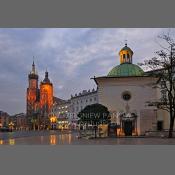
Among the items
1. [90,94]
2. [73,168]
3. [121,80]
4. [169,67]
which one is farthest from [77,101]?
[73,168]

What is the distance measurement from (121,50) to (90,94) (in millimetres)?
45401

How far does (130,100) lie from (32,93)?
380 ft

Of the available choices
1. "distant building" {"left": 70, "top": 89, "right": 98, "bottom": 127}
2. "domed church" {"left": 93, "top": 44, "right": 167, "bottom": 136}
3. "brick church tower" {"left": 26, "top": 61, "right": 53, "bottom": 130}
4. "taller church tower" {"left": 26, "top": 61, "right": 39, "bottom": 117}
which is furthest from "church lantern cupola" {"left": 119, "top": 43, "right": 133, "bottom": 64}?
"taller church tower" {"left": 26, "top": 61, "right": 39, "bottom": 117}

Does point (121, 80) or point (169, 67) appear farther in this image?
point (121, 80)

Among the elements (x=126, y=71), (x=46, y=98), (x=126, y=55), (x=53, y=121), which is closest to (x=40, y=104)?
(x=46, y=98)

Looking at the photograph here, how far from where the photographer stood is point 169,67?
1299 inches

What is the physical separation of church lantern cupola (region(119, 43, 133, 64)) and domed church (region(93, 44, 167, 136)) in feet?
19.7

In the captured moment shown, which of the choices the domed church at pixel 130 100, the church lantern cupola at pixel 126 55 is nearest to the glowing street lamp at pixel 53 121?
the church lantern cupola at pixel 126 55

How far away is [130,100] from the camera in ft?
131

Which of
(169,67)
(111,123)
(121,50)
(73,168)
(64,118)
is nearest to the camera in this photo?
(73,168)

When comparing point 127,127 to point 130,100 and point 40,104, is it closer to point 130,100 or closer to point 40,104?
point 130,100

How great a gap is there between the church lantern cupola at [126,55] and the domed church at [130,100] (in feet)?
19.7

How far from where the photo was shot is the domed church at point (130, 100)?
39594 millimetres

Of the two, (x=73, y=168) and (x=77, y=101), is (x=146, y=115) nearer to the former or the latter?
(x=73, y=168)
